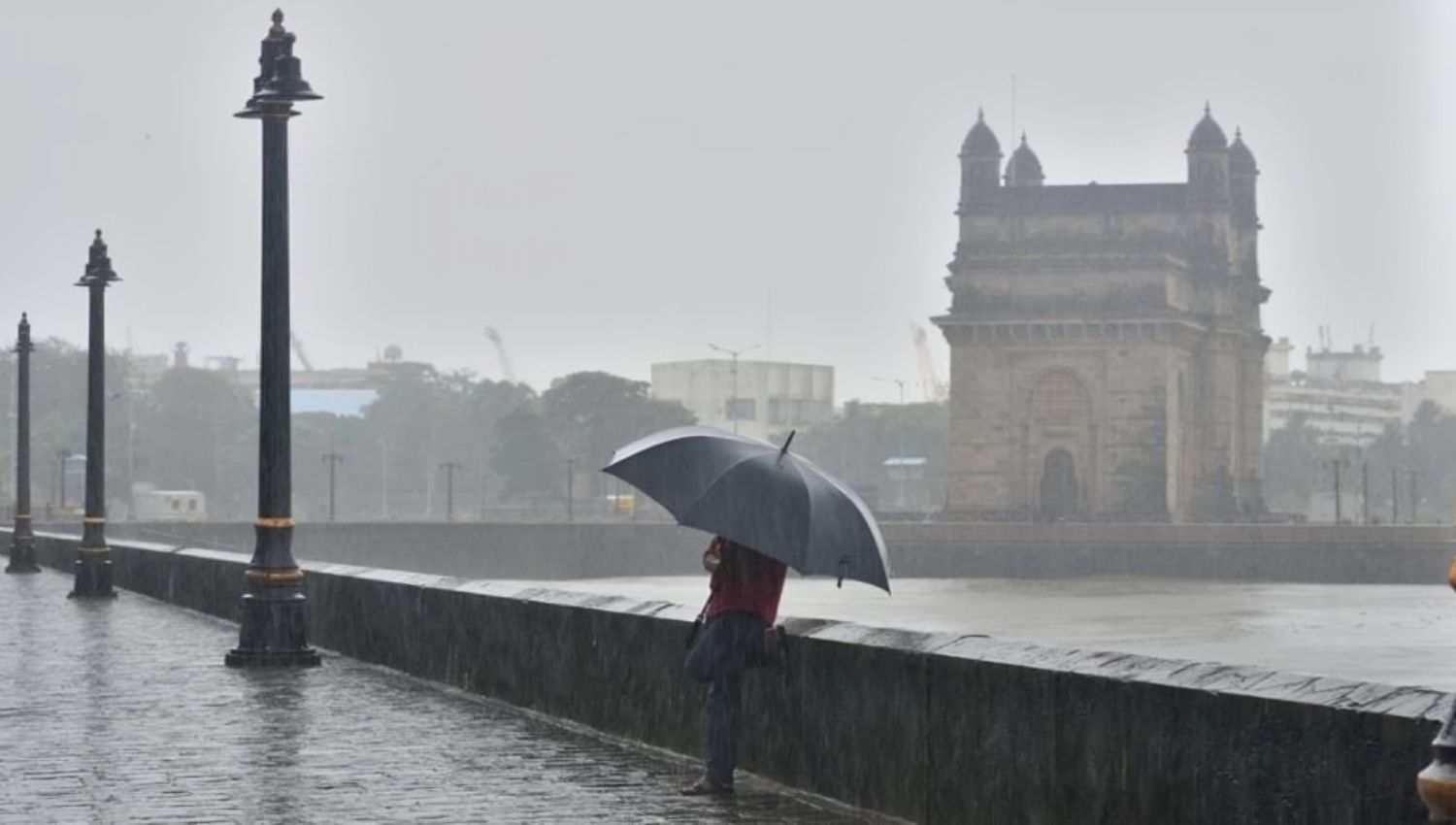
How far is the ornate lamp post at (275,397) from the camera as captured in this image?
20.6 metres

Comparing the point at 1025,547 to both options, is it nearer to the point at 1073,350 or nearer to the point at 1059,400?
the point at 1059,400

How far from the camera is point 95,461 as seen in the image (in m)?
35.4

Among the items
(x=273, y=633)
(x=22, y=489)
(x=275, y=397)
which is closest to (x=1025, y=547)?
(x=22, y=489)

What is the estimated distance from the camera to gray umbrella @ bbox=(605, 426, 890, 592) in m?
11.8

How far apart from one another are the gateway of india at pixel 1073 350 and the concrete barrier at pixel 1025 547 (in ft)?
19.5

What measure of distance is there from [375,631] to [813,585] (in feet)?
321

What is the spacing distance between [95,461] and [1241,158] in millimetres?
107333

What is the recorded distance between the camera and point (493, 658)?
17.5 metres

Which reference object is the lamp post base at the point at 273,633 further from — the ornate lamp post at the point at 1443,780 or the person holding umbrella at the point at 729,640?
the ornate lamp post at the point at 1443,780

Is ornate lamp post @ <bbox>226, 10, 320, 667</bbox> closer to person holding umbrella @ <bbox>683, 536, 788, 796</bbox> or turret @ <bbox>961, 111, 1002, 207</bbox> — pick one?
person holding umbrella @ <bbox>683, 536, 788, 796</bbox>

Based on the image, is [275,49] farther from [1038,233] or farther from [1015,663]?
[1038,233]

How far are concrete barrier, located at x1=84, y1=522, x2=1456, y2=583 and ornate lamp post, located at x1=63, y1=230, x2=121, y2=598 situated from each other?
206 feet

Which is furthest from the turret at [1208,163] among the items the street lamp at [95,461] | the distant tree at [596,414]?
the street lamp at [95,461]

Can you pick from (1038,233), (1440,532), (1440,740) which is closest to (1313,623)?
(1440,532)
